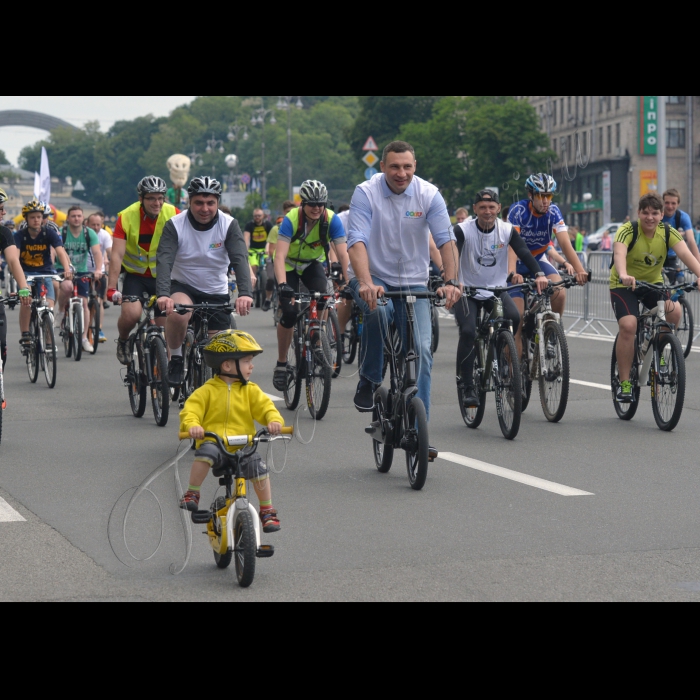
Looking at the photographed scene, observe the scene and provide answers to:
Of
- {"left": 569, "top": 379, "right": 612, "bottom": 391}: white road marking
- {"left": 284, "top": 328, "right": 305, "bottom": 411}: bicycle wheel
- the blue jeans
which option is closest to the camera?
the blue jeans

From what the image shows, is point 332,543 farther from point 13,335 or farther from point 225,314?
point 13,335

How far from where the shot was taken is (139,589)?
5.82m

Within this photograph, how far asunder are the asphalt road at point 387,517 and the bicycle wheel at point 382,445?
0.26 ft

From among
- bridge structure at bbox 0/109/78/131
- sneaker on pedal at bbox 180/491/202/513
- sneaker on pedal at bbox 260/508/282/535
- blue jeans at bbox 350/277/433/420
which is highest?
bridge structure at bbox 0/109/78/131

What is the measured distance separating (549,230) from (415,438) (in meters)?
4.53

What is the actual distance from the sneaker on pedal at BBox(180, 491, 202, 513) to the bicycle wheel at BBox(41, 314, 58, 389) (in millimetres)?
8346

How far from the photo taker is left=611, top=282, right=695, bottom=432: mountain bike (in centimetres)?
1022

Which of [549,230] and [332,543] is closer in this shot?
[332,543]

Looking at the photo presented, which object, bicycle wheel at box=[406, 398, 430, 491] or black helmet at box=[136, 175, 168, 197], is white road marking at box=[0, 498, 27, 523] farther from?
black helmet at box=[136, 175, 168, 197]

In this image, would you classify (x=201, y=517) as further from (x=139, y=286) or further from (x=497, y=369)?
(x=139, y=286)

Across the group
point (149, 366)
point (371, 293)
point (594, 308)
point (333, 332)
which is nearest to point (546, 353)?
point (333, 332)

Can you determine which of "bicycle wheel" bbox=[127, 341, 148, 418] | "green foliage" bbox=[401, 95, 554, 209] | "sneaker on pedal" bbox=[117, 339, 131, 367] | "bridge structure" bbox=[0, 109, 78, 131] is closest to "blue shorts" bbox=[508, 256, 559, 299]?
"bicycle wheel" bbox=[127, 341, 148, 418]

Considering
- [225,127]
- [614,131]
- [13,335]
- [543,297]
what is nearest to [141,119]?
[225,127]

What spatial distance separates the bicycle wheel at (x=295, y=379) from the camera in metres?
11.3
